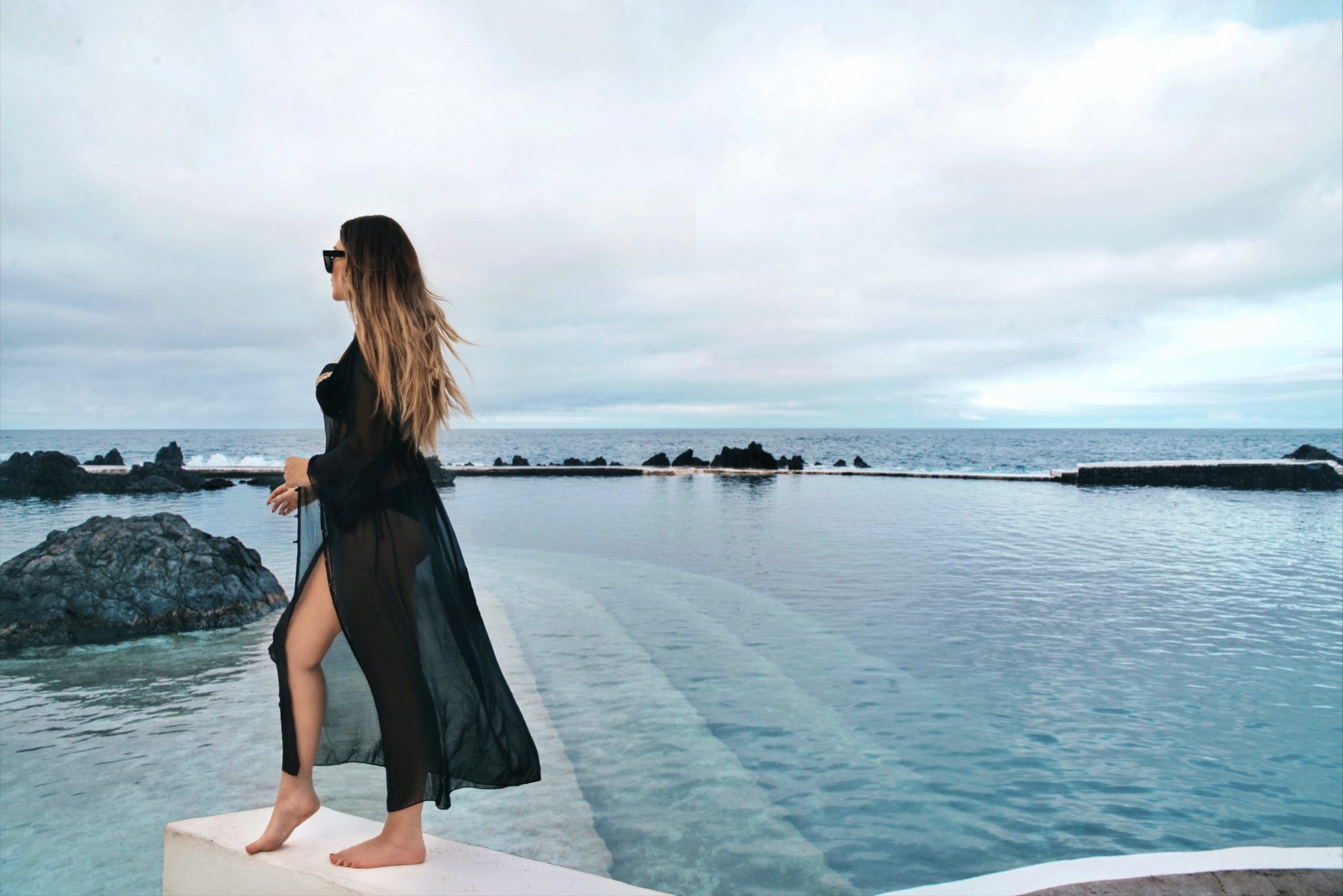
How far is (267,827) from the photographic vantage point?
2023 mm

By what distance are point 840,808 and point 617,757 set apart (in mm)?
1232

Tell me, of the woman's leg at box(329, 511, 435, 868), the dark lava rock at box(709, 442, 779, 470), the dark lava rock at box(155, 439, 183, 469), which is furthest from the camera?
the dark lava rock at box(709, 442, 779, 470)

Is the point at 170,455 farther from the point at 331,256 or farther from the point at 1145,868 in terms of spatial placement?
the point at 1145,868

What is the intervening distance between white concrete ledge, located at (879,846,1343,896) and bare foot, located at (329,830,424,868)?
1.35 m

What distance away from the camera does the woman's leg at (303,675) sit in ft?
6.48

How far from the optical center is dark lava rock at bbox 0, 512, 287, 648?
6.55 metres

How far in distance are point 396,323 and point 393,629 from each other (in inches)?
29.8

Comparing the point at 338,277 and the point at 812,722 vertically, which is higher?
the point at 338,277

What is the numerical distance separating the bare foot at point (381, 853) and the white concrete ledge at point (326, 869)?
0.01 metres

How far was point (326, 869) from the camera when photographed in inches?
74.2

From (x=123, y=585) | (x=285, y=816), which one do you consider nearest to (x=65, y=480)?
(x=123, y=585)

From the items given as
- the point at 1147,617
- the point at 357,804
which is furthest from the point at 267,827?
the point at 1147,617

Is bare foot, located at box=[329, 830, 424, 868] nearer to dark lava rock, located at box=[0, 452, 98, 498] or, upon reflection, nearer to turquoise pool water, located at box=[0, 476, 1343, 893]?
turquoise pool water, located at box=[0, 476, 1343, 893]

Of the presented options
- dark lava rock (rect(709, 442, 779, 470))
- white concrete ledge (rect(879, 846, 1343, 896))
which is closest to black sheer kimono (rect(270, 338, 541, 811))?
white concrete ledge (rect(879, 846, 1343, 896))
